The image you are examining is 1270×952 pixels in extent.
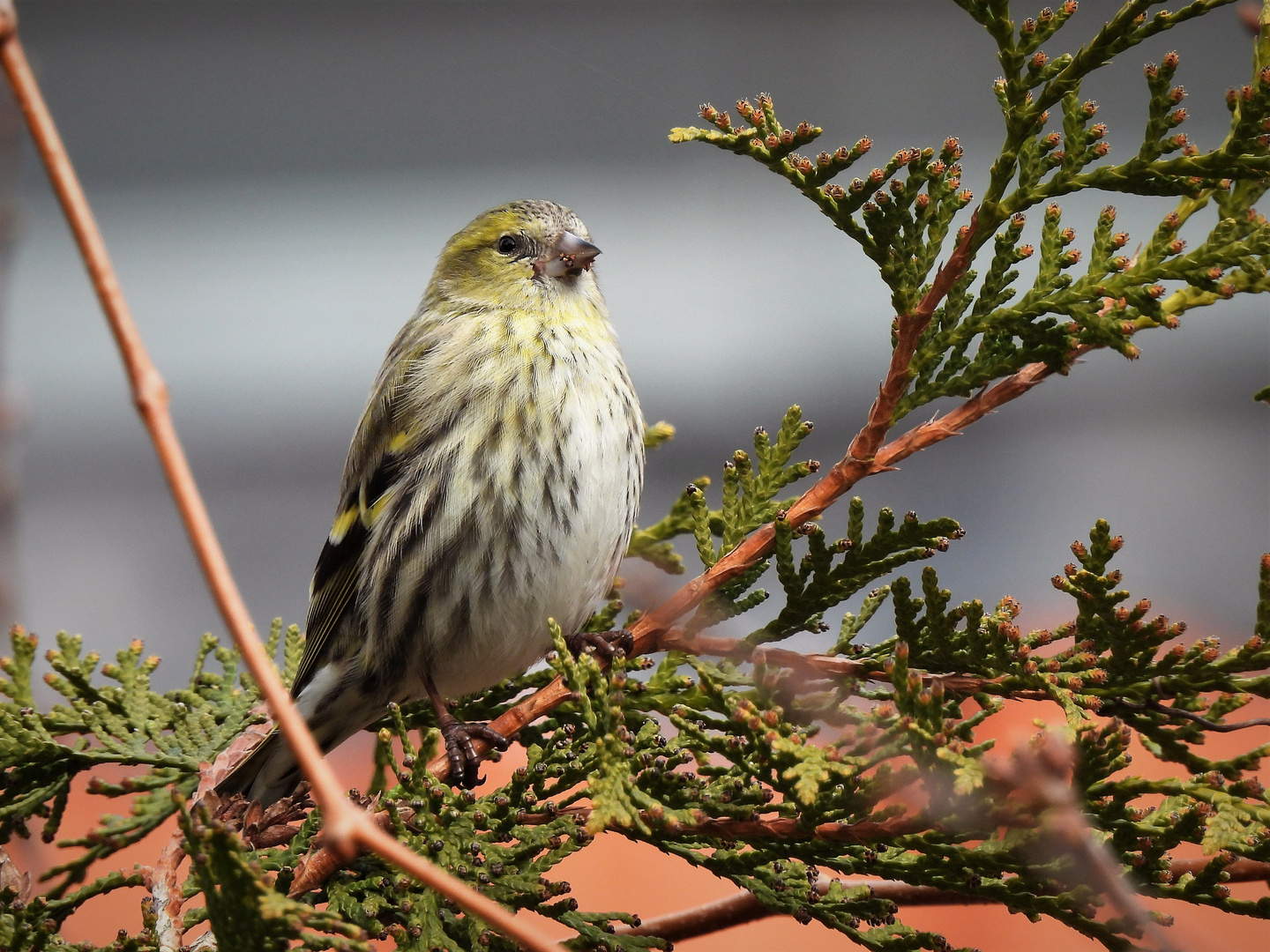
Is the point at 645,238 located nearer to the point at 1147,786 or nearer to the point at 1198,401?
the point at 1198,401

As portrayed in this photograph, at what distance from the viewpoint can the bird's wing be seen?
5.95ft

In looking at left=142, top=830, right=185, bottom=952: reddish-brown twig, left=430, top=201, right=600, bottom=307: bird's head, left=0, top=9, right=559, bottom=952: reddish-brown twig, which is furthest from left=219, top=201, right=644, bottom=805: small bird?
left=0, top=9, right=559, bottom=952: reddish-brown twig

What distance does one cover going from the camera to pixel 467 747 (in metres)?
1.47

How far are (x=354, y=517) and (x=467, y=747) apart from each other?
1.82 ft

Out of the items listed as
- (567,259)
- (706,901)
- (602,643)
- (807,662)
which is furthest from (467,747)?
(706,901)

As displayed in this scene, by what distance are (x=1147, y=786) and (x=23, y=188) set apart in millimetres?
6508

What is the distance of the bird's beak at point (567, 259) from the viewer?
81.1 inches

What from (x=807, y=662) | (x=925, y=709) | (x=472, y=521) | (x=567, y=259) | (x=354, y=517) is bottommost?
(x=925, y=709)

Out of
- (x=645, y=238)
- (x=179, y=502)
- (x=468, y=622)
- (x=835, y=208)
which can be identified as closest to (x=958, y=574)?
(x=645, y=238)

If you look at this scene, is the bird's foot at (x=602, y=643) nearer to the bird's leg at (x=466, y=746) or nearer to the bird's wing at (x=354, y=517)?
the bird's leg at (x=466, y=746)

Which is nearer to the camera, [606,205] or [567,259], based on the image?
[567,259]

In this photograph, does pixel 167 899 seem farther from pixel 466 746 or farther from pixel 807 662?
pixel 807 662

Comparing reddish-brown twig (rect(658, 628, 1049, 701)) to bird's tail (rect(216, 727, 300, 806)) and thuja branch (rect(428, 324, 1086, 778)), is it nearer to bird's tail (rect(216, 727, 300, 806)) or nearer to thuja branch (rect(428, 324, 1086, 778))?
thuja branch (rect(428, 324, 1086, 778))

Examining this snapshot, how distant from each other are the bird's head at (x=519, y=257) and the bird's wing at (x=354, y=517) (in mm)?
255
